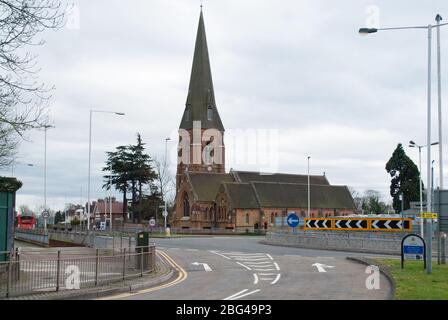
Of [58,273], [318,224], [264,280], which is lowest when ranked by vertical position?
[264,280]

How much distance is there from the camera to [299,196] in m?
109

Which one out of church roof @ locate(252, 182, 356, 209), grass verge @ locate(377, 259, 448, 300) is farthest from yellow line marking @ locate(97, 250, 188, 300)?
church roof @ locate(252, 182, 356, 209)

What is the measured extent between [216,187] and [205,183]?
2162 millimetres

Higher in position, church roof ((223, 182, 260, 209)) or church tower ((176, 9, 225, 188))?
church tower ((176, 9, 225, 188))

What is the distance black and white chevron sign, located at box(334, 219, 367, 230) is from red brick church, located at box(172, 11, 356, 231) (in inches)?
2082

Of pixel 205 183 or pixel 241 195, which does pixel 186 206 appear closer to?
pixel 205 183

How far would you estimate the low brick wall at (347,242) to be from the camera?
121 ft

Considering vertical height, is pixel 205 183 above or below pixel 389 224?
above

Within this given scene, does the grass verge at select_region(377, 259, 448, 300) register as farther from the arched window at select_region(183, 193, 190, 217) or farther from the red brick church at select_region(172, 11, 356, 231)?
the arched window at select_region(183, 193, 190, 217)

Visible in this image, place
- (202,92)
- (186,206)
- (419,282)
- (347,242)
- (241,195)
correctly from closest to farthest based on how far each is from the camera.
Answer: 1. (419,282)
2. (347,242)
3. (241,195)
4. (186,206)
5. (202,92)

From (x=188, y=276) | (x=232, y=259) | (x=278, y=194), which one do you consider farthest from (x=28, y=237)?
(x=278, y=194)

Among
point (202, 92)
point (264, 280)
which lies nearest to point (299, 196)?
point (202, 92)

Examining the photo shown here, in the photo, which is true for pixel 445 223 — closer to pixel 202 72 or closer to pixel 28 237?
pixel 28 237

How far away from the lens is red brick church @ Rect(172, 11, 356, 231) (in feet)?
329
